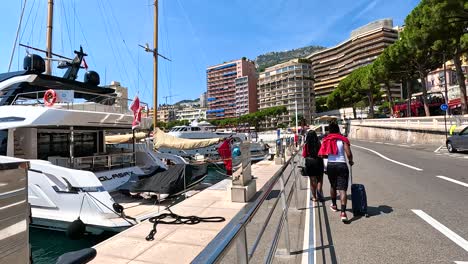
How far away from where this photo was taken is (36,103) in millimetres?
11438

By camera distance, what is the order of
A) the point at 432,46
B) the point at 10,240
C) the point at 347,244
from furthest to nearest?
the point at 432,46 → the point at 347,244 → the point at 10,240

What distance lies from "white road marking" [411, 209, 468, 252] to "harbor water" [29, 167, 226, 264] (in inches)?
290

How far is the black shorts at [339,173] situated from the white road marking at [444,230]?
5.26 ft

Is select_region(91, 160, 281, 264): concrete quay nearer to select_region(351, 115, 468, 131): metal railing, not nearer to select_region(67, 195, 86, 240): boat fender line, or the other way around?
select_region(67, 195, 86, 240): boat fender line

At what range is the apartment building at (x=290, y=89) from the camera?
137 m

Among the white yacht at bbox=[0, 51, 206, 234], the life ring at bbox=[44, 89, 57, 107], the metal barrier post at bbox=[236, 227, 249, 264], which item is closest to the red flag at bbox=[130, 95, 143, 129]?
the white yacht at bbox=[0, 51, 206, 234]

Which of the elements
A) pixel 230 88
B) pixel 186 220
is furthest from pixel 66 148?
pixel 230 88

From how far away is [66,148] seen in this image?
13008mm

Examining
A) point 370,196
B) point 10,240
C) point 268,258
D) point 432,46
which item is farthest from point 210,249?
point 432,46

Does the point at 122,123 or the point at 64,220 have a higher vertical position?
the point at 122,123

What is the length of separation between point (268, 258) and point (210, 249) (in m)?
1.62

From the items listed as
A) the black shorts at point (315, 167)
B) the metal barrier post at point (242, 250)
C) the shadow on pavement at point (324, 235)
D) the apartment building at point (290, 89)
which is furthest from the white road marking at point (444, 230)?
the apartment building at point (290, 89)

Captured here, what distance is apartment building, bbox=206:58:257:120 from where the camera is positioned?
162 meters

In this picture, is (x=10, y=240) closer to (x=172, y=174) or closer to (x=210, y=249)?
(x=210, y=249)
